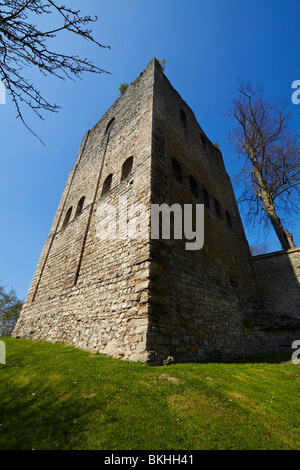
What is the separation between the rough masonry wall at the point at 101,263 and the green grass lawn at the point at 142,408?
1004 millimetres

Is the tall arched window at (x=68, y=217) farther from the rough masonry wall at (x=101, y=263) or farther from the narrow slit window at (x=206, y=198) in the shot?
the narrow slit window at (x=206, y=198)

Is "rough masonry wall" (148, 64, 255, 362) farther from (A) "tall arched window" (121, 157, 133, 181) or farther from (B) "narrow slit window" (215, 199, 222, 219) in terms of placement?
(A) "tall arched window" (121, 157, 133, 181)

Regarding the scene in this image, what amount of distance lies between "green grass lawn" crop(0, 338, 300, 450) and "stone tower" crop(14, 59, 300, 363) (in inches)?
35.2

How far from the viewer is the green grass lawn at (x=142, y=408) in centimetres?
237

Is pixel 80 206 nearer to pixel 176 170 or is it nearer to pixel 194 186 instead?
pixel 176 170

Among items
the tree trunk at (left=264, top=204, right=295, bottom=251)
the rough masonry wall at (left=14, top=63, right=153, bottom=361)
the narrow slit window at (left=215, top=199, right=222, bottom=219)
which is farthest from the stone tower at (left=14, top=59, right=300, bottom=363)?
the tree trunk at (left=264, top=204, right=295, bottom=251)

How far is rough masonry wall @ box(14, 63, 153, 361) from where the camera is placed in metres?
5.32

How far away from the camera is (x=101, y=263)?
23.4 ft

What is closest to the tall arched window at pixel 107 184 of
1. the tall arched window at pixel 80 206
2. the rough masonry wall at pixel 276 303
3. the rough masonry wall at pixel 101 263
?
the rough masonry wall at pixel 101 263

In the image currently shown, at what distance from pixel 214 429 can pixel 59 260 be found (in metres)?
9.19

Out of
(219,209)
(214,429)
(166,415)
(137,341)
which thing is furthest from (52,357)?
(219,209)

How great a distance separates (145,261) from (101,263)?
7.58 feet

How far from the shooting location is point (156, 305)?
4980 mm

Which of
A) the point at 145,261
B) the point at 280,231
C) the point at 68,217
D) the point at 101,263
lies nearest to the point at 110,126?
the point at 68,217
